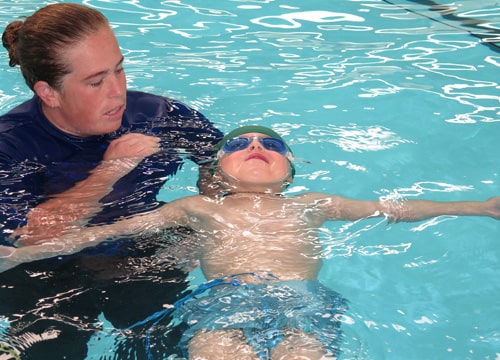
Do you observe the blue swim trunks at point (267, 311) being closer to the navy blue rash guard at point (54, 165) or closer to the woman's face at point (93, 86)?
the navy blue rash guard at point (54, 165)

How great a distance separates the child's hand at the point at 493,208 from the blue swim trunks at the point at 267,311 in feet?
3.00

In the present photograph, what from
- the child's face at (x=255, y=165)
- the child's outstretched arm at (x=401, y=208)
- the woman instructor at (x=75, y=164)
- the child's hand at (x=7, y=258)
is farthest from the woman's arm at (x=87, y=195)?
the child's outstretched arm at (x=401, y=208)

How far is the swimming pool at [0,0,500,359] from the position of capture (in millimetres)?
3803

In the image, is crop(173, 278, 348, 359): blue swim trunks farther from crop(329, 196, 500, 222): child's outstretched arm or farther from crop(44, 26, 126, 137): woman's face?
crop(44, 26, 126, 137): woman's face

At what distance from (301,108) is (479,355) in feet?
9.19

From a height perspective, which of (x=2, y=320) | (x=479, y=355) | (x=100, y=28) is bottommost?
(x=479, y=355)

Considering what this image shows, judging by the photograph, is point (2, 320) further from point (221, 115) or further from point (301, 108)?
point (301, 108)

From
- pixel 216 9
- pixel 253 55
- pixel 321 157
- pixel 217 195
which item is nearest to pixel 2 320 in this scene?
pixel 217 195

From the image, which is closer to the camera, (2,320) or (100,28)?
(2,320)

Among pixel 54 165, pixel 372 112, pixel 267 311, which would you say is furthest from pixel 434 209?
pixel 372 112

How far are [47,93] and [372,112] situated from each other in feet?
9.36

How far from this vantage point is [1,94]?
598cm

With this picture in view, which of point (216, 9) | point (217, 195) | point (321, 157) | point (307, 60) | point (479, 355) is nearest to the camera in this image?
point (479, 355)

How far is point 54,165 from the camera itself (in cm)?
367
